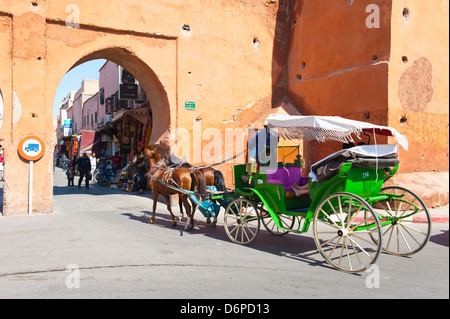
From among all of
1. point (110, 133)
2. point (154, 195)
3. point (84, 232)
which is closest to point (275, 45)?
point (154, 195)

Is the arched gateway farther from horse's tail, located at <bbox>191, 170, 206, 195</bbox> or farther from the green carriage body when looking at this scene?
the green carriage body

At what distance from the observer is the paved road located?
434 cm

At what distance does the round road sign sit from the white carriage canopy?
6450 millimetres

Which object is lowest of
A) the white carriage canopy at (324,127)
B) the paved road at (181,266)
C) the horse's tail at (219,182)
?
the paved road at (181,266)

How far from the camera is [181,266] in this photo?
17.9ft

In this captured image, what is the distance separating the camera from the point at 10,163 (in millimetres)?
9570

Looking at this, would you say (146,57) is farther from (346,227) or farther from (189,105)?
(346,227)

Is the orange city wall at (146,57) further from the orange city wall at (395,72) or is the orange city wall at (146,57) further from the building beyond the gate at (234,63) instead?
the orange city wall at (395,72)

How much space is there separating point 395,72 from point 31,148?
31.8ft

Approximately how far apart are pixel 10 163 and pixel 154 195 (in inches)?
155

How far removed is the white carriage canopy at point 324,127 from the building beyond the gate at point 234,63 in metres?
3.71

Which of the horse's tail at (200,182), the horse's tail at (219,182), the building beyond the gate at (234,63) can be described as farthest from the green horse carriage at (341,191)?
the building beyond the gate at (234,63)

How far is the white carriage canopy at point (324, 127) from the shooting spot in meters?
5.65

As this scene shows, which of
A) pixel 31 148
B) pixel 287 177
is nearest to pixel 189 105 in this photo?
pixel 31 148
